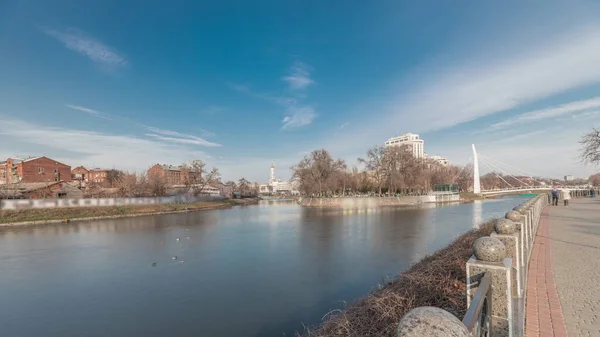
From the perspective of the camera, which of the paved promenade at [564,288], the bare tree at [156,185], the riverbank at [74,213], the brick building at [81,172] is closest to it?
the paved promenade at [564,288]

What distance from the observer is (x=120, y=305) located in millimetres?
8211

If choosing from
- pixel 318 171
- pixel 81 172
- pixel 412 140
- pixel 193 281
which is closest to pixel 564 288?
pixel 193 281

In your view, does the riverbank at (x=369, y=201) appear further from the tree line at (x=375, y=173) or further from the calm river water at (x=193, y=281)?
the calm river water at (x=193, y=281)

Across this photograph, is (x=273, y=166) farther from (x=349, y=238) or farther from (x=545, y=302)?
(x=545, y=302)

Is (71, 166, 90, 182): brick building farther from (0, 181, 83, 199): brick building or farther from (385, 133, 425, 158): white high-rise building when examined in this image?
(385, 133, 425, 158): white high-rise building

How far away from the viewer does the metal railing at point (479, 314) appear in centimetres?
160

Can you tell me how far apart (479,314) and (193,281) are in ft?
33.3

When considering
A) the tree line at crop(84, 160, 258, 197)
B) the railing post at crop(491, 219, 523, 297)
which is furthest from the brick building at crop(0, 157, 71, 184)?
the railing post at crop(491, 219, 523, 297)

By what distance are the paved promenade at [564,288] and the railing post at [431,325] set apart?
340 centimetres

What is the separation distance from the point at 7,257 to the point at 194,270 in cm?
1131

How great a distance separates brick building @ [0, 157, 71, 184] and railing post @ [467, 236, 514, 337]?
6582 cm

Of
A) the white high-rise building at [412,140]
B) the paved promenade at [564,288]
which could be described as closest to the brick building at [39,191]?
the paved promenade at [564,288]

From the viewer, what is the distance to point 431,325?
1.22 meters

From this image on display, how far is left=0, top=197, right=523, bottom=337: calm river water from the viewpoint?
7066 mm
